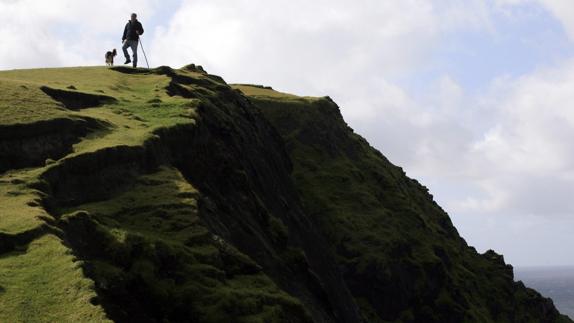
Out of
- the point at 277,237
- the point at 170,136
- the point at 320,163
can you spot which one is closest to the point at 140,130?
the point at 170,136

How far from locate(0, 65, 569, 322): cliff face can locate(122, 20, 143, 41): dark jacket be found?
2.76 metres

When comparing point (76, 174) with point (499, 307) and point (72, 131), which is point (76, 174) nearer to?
point (72, 131)

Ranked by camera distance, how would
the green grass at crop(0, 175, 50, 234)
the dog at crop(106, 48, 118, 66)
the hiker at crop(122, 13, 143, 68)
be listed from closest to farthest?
the green grass at crop(0, 175, 50, 234) < the hiker at crop(122, 13, 143, 68) < the dog at crop(106, 48, 118, 66)

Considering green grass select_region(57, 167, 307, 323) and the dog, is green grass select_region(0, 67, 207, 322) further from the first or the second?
→ the dog

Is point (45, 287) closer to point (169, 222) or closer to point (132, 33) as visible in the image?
point (169, 222)

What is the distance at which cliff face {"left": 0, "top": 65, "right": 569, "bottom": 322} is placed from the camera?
74.1 ft

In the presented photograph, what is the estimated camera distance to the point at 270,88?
94250 mm

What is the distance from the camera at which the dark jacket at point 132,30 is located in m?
53.7

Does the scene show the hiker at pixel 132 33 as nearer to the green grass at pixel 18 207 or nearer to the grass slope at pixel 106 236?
the grass slope at pixel 106 236

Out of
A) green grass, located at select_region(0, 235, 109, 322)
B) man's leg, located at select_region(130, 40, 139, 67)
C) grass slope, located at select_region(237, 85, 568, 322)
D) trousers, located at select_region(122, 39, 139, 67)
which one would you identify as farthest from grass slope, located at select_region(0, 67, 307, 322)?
grass slope, located at select_region(237, 85, 568, 322)

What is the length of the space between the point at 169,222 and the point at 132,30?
2971 centimetres

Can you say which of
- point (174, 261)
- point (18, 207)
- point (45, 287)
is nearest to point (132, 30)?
point (18, 207)

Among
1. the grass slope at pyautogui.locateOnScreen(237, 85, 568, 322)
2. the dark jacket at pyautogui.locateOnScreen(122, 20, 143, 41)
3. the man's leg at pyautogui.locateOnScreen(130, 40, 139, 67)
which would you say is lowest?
the grass slope at pyautogui.locateOnScreen(237, 85, 568, 322)

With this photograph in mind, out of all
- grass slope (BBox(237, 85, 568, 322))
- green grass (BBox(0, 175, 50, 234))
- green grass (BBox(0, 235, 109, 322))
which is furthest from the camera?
grass slope (BBox(237, 85, 568, 322))
